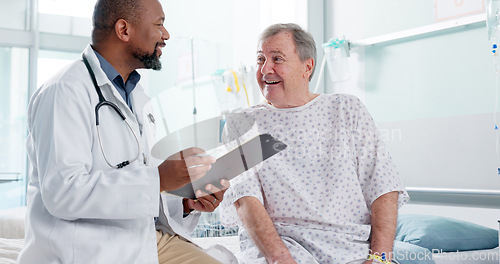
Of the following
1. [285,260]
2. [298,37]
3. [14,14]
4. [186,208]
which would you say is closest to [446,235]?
[285,260]

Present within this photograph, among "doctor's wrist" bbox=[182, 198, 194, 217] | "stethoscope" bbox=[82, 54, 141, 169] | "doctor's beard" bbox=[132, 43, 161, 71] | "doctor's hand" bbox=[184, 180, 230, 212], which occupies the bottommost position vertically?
"doctor's wrist" bbox=[182, 198, 194, 217]

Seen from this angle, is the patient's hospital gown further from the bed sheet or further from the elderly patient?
the bed sheet

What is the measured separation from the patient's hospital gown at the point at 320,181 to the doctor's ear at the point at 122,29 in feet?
1.81

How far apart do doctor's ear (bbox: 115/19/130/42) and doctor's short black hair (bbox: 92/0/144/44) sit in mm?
10

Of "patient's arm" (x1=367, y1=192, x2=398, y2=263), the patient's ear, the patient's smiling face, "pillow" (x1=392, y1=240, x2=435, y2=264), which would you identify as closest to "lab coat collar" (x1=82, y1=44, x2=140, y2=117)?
the patient's smiling face

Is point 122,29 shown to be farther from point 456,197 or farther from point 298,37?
point 456,197

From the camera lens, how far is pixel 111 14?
4.27 ft

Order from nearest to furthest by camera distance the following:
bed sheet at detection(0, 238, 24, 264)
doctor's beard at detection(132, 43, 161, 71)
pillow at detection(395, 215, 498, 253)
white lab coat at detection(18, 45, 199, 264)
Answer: white lab coat at detection(18, 45, 199, 264) < doctor's beard at detection(132, 43, 161, 71) < bed sheet at detection(0, 238, 24, 264) < pillow at detection(395, 215, 498, 253)

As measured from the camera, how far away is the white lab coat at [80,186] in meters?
1.07

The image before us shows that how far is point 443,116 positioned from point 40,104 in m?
1.96

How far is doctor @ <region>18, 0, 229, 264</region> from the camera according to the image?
1.08 meters

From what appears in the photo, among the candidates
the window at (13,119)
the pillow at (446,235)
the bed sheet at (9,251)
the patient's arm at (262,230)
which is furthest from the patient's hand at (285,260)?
the window at (13,119)

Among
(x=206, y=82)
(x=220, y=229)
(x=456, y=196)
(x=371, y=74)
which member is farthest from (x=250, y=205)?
(x=206, y=82)

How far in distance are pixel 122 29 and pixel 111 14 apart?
0.16 ft
